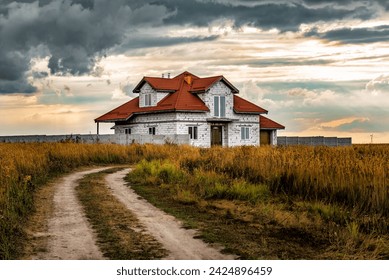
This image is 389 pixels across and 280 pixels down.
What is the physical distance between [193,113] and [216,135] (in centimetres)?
352

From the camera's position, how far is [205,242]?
26.8 ft

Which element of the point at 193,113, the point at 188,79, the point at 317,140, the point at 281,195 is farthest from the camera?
the point at 317,140

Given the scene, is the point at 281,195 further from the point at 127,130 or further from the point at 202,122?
the point at 127,130

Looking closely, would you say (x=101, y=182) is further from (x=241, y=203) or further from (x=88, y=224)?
(x=88, y=224)

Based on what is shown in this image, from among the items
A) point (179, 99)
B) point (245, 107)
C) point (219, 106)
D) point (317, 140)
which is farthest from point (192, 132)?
point (317, 140)

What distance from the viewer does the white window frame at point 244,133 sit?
48031mm

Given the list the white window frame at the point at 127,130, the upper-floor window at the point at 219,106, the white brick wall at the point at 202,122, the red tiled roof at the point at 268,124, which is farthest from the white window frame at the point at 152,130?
the red tiled roof at the point at 268,124

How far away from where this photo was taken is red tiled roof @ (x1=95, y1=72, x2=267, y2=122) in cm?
4450

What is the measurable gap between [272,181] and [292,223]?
4.08m

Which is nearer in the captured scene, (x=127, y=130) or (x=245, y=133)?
(x=245, y=133)

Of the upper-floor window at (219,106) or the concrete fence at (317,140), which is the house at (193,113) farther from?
the concrete fence at (317,140)

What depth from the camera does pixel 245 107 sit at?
160ft

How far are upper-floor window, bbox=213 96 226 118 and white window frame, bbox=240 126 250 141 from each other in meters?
2.52

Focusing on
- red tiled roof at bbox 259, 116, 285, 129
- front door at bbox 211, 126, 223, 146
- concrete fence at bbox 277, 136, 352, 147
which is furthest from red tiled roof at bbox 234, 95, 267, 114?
concrete fence at bbox 277, 136, 352, 147
